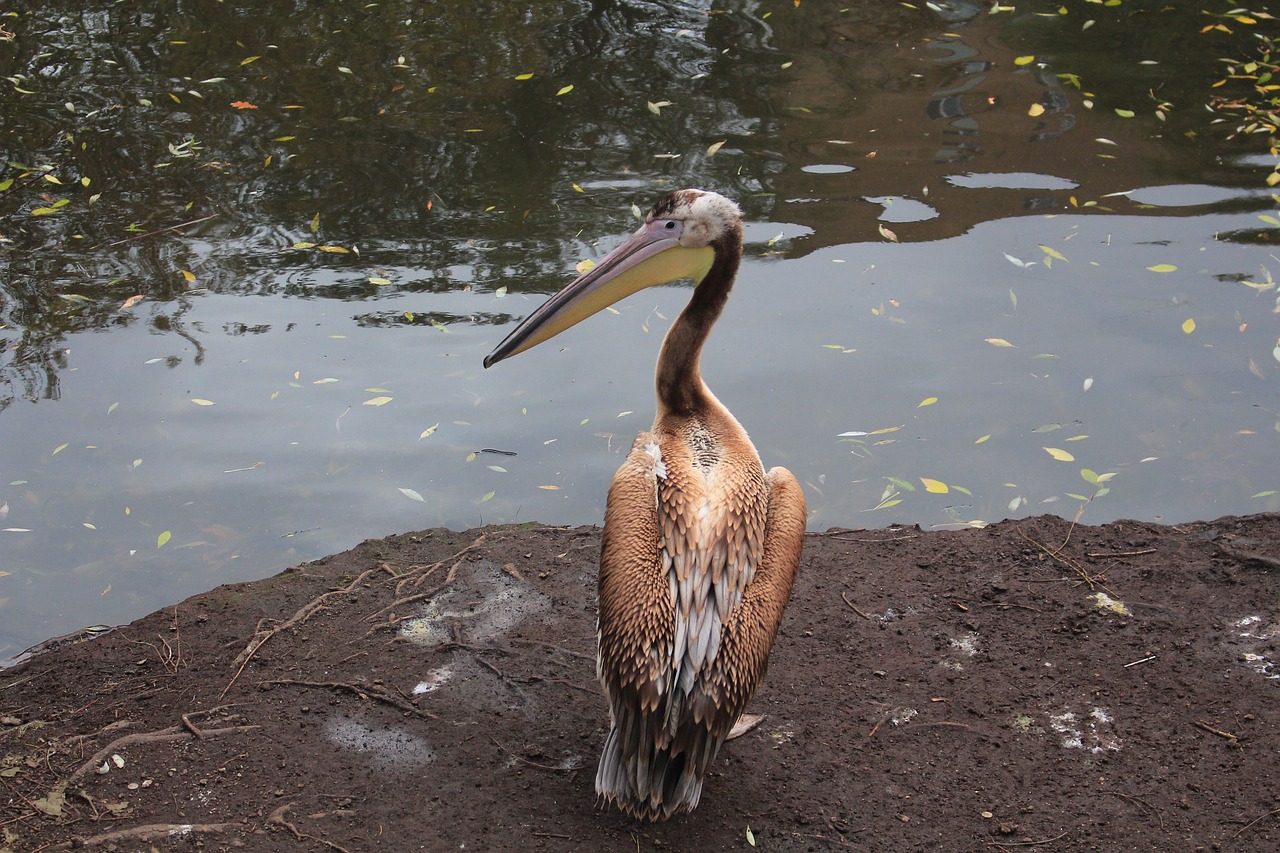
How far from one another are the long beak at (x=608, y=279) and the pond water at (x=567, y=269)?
1.93 meters

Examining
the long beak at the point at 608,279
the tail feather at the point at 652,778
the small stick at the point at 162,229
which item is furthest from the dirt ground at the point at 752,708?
the small stick at the point at 162,229

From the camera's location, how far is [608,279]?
14.2 ft

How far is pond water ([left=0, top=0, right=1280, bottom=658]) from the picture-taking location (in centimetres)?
608

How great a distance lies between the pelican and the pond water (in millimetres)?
1943

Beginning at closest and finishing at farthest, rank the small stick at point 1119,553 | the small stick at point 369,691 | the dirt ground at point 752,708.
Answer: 1. the dirt ground at point 752,708
2. the small stick at point 369,691
3. the small stick at point 1119,553

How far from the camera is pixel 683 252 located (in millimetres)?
4344

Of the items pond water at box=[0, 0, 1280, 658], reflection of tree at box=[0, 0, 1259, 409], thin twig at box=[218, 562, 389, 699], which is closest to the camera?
thin twig at box=[218, 562, 389, 699]

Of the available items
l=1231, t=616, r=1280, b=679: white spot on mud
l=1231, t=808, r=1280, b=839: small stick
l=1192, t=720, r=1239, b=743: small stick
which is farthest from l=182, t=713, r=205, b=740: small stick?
l=1231, t=616, r=1280, b=679: white spot on mud

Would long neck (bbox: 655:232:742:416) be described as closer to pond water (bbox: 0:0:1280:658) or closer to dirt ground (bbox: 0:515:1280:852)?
dirt ground (bbox: 0:515:1280:852)

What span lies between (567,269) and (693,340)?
3663 millimetres

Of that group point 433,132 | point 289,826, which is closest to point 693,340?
point 289,826

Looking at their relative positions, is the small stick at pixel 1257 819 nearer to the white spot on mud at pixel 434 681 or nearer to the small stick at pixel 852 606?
the small stick at pixel 852 606

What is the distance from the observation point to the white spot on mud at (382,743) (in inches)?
163

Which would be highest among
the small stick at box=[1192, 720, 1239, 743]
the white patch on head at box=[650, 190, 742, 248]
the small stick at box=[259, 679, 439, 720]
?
the white patch on head at box=[650, 190, 742, 248]
